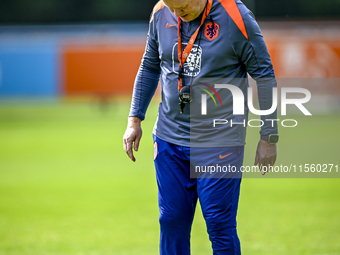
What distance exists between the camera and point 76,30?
2028cm

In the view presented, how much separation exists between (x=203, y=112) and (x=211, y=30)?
47cm

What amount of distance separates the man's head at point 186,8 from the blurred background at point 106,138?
211 centimetres

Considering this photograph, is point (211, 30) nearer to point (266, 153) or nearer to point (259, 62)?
point (259, 62)

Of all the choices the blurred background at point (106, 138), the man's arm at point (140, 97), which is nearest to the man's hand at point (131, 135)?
the man's arm at point (140, 97)

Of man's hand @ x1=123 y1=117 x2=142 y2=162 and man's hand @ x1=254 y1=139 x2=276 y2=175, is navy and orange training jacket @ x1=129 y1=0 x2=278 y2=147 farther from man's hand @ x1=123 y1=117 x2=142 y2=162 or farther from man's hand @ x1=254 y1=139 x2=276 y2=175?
man's hand @ x1=123 y1=117 x2=142 y2=162

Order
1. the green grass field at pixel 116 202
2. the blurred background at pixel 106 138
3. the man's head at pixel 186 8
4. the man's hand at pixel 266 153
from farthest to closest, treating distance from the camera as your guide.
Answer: the blurred background at pixel 106 138
the green grass field at pixel 116 202
the man's hand at pixel 266 153
the man's head at pixel 186 8

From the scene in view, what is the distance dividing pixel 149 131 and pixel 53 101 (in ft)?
27.3

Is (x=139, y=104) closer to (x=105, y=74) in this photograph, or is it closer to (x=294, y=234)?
(x=294, y=234)

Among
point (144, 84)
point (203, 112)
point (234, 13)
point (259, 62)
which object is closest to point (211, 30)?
point (234, 13)

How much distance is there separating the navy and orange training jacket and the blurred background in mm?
1541

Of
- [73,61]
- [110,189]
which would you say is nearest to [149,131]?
[110,189]

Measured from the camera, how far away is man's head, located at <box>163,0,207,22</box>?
A: 261 cm

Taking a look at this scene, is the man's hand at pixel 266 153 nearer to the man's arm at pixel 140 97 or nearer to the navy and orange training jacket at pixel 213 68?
the navy and orange training jacket at pixel 213 68

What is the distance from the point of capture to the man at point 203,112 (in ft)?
8.79
